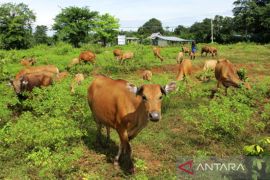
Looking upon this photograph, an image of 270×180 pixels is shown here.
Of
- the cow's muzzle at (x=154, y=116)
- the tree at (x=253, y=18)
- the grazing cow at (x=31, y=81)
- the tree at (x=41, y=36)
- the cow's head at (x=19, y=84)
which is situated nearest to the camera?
the cow's muzzle at (x=154, y=116)

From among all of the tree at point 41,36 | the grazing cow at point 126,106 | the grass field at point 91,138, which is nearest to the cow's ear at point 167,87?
the grazing cow at point 126,106

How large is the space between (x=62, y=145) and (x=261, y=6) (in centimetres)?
6085

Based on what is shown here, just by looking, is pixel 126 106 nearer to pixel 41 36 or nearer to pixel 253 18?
pixel 253 18

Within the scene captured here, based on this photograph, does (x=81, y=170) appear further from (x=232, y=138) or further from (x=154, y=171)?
(x=232, y=138)

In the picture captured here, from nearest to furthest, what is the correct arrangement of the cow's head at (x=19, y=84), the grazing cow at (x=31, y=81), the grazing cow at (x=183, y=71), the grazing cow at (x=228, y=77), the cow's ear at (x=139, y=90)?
the cow's ear at (x=139, y=90) < the cow's head at (x=19, y=84) < the grazing cow at (x=31, y=81) < the grazing cow at (x=228, y=77) < the grazing cow at (x=183, y=71)

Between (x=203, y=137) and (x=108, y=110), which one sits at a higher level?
(x=108, y=110)

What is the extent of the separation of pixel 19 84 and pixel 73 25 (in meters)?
47.0

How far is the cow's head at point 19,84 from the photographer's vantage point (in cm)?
1148

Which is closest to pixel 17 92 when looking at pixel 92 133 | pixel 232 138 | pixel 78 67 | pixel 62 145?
pixel 92 133

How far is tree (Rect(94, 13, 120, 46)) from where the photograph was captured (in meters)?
66.5

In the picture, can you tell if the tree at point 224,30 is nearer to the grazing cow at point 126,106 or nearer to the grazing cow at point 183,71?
the grazing cow at point 183,71

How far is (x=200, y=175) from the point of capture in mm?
6254

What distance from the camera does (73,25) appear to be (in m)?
56.9

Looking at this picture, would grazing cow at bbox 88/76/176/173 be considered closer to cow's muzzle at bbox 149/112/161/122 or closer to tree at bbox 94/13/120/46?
cow's muzzle at bbox 149/112/161/122
